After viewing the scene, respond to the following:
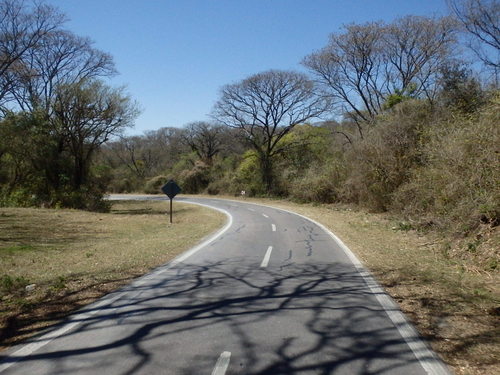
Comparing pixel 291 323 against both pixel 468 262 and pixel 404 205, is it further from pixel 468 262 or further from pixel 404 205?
pixel 404 205

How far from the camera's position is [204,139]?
6141 cm

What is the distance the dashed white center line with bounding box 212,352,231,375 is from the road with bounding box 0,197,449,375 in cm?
1

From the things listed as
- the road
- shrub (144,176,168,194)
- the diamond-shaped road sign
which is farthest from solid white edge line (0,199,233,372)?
shrub (144,176,168,194)

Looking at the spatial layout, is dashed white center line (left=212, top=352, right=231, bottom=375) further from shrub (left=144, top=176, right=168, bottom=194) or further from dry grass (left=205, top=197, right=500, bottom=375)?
shrub (left=144, top=176, right=168, bottom=194)

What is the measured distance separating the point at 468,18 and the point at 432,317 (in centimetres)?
1906

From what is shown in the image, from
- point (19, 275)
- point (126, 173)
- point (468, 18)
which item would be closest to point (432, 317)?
point (19, 275)

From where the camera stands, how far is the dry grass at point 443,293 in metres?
4.23

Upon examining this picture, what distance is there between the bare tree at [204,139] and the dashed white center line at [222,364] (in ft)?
183

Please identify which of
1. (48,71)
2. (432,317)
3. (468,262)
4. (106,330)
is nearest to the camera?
(106,330)

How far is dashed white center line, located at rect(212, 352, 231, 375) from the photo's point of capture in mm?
3658

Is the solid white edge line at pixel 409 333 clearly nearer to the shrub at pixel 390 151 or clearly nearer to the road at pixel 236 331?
the road at pixel 236 331

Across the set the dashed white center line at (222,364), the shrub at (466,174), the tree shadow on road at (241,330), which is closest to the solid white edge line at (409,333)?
the tree shadow on road at (241,330)

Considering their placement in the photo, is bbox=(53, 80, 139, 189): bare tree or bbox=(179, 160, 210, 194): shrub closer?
bbox=(53, 80, 139, 189): bare tree

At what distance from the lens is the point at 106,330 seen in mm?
4699
